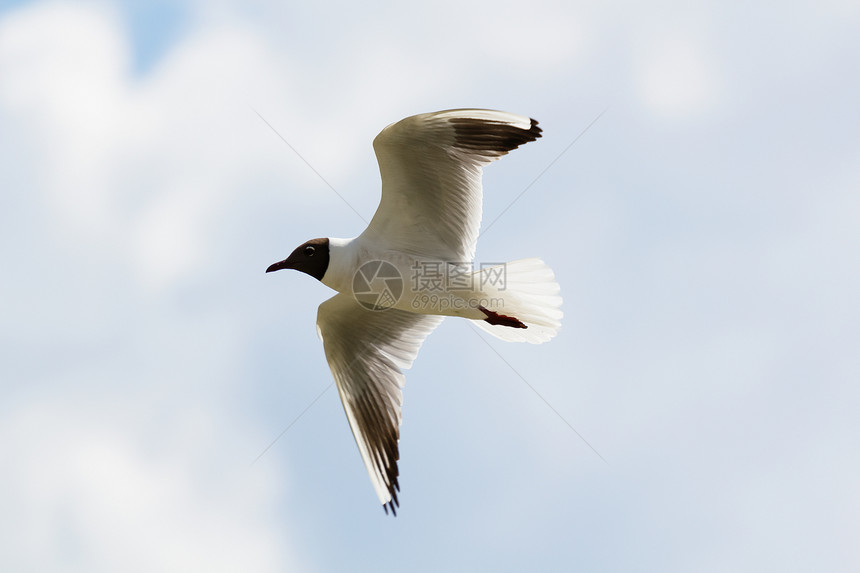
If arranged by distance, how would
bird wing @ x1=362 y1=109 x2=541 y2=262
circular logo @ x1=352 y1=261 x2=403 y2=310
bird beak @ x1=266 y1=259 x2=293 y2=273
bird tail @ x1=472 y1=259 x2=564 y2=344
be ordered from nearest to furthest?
bird wing @ x1=362 y1=109 x2=541 y2=262 < circular logo @ x1=352 y1=261 x2=403 y2=310 < bird tail @ x1=472 y1=259 x2=564 y2=344 < bird beak @ x1=266 y1=259 x2=293 y2=273

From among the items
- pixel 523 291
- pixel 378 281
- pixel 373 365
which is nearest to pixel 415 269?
pixel 378 281

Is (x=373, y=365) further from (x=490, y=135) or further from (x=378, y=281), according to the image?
(x=490, y=135)

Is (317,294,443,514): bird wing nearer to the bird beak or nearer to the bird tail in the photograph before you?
the bird beak

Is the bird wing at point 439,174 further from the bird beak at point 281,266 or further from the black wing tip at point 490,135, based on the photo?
the bird beak at point 281,266

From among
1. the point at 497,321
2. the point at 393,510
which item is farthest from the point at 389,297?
the point at 393,510

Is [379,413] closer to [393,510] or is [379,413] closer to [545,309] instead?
[393,510]

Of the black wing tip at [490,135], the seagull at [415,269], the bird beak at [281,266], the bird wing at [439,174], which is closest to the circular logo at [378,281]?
the seagull at [415,269]

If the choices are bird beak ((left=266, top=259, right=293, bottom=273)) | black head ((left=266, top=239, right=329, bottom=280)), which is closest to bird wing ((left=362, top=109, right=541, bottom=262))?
black head ((left=266, top=239, right=329, bottom=280))
